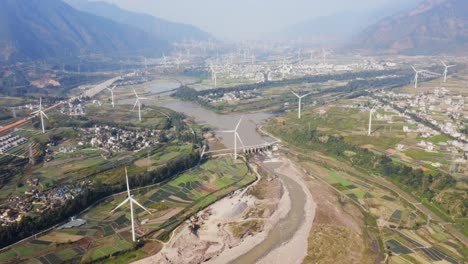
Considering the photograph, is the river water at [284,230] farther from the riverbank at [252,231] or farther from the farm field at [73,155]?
the farm field at [73,155]

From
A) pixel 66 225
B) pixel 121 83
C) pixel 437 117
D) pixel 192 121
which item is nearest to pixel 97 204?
pixel 66 225

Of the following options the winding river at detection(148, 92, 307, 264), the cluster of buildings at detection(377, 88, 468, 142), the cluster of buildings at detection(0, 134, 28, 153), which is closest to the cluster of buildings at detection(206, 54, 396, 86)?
the winding river at detection(148, 92, 307, 264)

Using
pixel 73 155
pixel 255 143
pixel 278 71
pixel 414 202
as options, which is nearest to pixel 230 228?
pixel 414 202

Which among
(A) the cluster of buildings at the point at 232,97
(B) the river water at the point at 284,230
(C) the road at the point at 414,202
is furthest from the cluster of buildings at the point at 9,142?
(C) the road at the point at 414,202

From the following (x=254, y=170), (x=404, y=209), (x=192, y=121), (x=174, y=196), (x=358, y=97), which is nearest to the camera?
(x=404, y=209)

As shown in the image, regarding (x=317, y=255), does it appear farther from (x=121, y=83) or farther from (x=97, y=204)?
(x=121, y=83)

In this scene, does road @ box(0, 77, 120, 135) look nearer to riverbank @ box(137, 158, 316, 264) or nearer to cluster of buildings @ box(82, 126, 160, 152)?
cluster of buildings @ box(82, 126, 160, 152)
